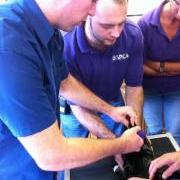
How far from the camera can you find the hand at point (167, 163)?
1245mm

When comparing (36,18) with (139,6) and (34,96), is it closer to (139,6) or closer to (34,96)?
(34,96)

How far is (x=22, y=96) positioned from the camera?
85 cm

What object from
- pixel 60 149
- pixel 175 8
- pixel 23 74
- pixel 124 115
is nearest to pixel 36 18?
pixel 23 74

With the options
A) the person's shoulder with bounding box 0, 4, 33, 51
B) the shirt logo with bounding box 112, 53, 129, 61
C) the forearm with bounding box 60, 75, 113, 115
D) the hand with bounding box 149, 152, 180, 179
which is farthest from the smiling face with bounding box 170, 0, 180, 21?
the person's shoulder with bounding box 0, 4, 33, 51

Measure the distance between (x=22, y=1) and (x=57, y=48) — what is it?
0.26m

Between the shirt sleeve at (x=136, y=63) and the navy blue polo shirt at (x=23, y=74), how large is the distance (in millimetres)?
639

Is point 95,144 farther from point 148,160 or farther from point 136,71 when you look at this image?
point 136,71

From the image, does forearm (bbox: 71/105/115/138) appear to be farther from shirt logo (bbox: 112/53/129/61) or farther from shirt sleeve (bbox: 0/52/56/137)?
shirt sleeve (bbox: 0/52/56/137)

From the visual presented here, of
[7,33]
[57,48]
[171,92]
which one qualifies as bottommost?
[171,92]

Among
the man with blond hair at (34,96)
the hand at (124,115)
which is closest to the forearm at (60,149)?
the man with blond hair at (34,96)

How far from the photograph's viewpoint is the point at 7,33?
88 cm

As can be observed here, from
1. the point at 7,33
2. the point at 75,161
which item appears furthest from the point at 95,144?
the point at 7,33

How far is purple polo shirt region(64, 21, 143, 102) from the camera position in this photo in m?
1.55

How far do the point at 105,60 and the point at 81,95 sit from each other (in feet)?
0.71
